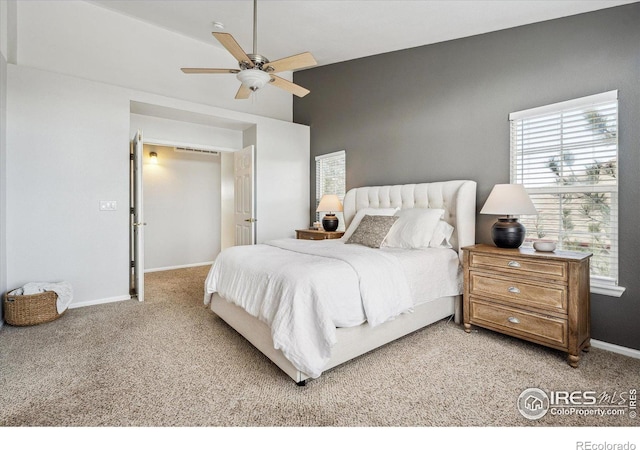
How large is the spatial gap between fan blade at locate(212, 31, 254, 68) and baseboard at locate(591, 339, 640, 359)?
3.72 meters

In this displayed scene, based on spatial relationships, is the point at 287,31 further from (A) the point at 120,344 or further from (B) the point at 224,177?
(A) the point at 120,344

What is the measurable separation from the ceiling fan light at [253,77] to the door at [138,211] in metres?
1.79

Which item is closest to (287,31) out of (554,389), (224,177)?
(224,177)

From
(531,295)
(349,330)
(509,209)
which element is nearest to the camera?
(349,330)

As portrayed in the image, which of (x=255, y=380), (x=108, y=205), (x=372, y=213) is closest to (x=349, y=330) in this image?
(x=255, y=380)

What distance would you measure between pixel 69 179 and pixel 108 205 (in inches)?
18.0

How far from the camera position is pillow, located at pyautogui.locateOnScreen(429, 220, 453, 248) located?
122 inches

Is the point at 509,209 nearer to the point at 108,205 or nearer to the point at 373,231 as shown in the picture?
the point at 373,231

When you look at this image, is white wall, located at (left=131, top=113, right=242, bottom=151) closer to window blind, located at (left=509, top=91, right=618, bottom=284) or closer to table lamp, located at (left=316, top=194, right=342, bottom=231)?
table lamp, located at (left=316, top=194, right=342, bottom=231)

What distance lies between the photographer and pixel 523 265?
2428 mm

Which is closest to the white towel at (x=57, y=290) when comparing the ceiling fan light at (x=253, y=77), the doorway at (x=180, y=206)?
the doorway at (x=180, y=206)

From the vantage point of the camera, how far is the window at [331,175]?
4836 millimetres

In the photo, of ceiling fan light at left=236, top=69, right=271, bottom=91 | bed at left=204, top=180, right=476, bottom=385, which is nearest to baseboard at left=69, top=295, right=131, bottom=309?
bed at left=204, top=180, right=476, bottom=385

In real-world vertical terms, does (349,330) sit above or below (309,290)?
below
